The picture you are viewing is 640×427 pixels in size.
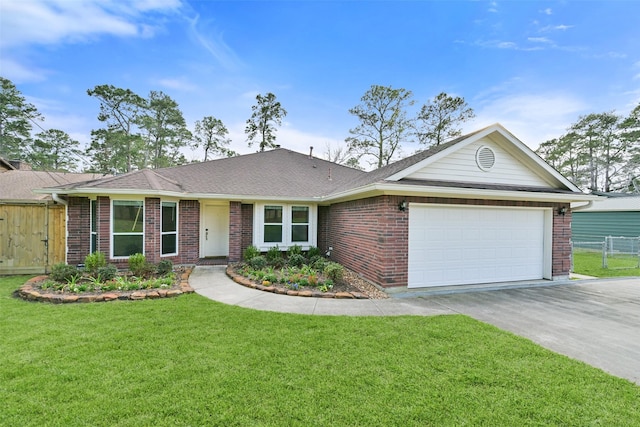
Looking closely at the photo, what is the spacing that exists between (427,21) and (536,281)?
10.1 meters

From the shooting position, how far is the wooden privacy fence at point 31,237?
811cm

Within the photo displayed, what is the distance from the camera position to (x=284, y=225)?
34.9 feet

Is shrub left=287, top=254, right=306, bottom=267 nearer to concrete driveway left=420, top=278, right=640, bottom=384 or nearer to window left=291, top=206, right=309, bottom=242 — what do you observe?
window left=291, top=206, right=309, bottom=242

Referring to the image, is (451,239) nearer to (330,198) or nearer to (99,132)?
(330,198)

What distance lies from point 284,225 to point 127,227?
4.96 metres

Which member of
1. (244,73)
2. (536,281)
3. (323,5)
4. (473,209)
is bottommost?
(536,281)

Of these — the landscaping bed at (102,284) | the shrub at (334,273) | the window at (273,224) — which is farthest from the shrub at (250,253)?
the shrub at (334,273)

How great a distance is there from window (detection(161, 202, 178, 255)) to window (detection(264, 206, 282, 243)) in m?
3.01

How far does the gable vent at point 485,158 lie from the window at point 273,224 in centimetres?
670

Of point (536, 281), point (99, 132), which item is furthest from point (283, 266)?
point (99, 132)

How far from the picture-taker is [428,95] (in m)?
22.3

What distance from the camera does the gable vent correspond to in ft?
25.3

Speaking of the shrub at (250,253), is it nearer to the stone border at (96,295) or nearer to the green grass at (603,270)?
the stone border at (96,295)

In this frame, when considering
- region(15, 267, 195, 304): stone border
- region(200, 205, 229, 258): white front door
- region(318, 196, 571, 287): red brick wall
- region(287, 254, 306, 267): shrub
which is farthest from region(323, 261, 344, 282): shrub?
region(200, 205, 229, 258): white front door
